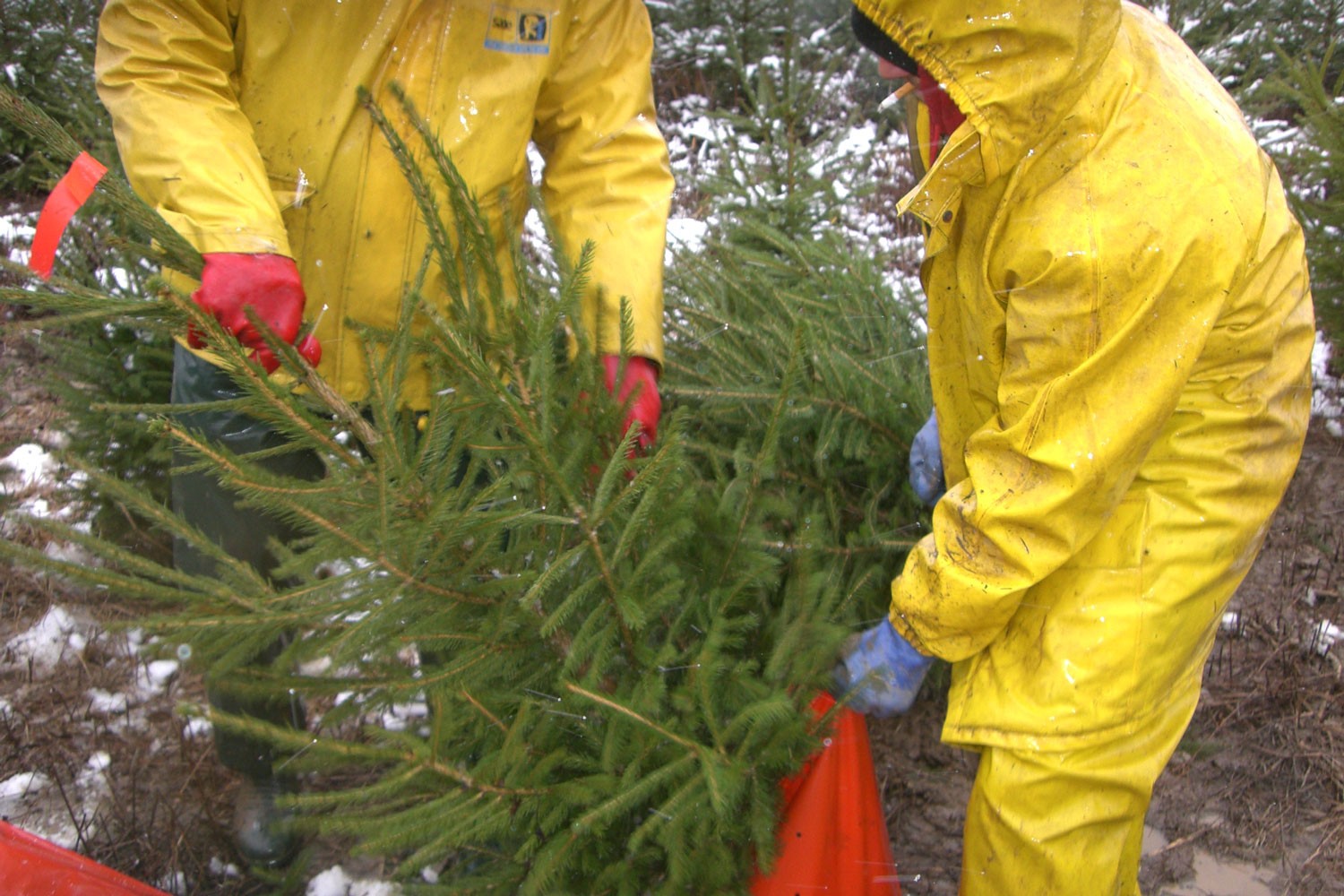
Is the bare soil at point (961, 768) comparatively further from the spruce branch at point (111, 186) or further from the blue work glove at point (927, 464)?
the spruce branch at point (111, 186)

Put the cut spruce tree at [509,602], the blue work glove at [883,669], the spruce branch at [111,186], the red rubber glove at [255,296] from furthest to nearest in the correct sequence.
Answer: the blue work glove at [883,669] → the red rubber glove at [255,296] → the cut spruce tree at [509,602] → the spruce branch at [111,186]

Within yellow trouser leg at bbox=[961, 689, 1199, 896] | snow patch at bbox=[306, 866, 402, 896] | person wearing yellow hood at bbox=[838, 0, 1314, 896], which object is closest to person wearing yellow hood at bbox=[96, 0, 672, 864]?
snow patch at bbox=[306, 866, 402, 896]

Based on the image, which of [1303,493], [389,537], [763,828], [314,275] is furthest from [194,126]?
[1303,493]

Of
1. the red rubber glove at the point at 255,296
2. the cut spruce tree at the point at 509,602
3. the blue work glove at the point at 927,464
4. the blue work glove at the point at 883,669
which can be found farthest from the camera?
the blue work glove at the point at 927,464

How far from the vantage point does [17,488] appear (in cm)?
388

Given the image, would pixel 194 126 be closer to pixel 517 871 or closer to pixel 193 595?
pixel 193 595

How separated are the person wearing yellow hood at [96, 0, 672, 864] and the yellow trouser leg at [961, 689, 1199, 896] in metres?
0.96

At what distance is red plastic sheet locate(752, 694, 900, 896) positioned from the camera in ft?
5.79

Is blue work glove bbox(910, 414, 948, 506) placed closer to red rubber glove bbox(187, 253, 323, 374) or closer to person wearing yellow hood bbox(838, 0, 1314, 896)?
person wearing yellow hood bbox(838, 0, 1314, 896)

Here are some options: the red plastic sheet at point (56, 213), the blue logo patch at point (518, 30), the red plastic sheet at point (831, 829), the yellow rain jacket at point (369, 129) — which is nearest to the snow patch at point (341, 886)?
the red plastic sheet at point (831, 829)

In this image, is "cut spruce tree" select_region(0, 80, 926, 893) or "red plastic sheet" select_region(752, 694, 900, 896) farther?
"red plastic sheet" select_region(752, 694, 900, 896)

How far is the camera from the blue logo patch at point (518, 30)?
1.96 m

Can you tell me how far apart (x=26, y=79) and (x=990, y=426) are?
6.11 meters

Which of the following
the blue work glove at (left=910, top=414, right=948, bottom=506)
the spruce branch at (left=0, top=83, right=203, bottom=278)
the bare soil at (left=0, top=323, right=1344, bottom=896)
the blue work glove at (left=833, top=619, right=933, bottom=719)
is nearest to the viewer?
the spruce branch at (left=0, top=83, right=203, bottom=278)
